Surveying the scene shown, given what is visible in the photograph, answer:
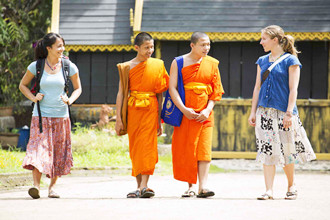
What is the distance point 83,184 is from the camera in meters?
9.62

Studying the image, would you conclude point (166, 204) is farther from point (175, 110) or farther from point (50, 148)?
point (50, 148)

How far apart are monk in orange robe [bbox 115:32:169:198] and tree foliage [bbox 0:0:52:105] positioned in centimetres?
817

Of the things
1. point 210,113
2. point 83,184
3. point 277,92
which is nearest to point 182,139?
point 210,113

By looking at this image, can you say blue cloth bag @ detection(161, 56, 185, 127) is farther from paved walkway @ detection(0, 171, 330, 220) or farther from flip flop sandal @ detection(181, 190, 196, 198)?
paved walkway @ detection(0, 171, 330, 220)

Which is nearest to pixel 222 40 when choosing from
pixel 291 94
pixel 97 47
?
pixel 97 47

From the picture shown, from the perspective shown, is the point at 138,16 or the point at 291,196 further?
the point at 138,16

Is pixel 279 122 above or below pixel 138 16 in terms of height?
below

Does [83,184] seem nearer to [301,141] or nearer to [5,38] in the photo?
[301,141]

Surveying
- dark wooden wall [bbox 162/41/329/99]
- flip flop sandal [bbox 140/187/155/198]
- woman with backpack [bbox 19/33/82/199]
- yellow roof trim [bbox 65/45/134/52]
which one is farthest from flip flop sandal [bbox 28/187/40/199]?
yellow roof trim [bbox 65/45/134/52]

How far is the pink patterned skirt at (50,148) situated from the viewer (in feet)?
24.7

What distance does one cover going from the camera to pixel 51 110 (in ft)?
25.2

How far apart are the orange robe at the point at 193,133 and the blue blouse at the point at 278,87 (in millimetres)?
722

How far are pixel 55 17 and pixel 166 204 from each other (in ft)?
33.3

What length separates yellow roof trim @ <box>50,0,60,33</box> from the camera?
15641 mm
